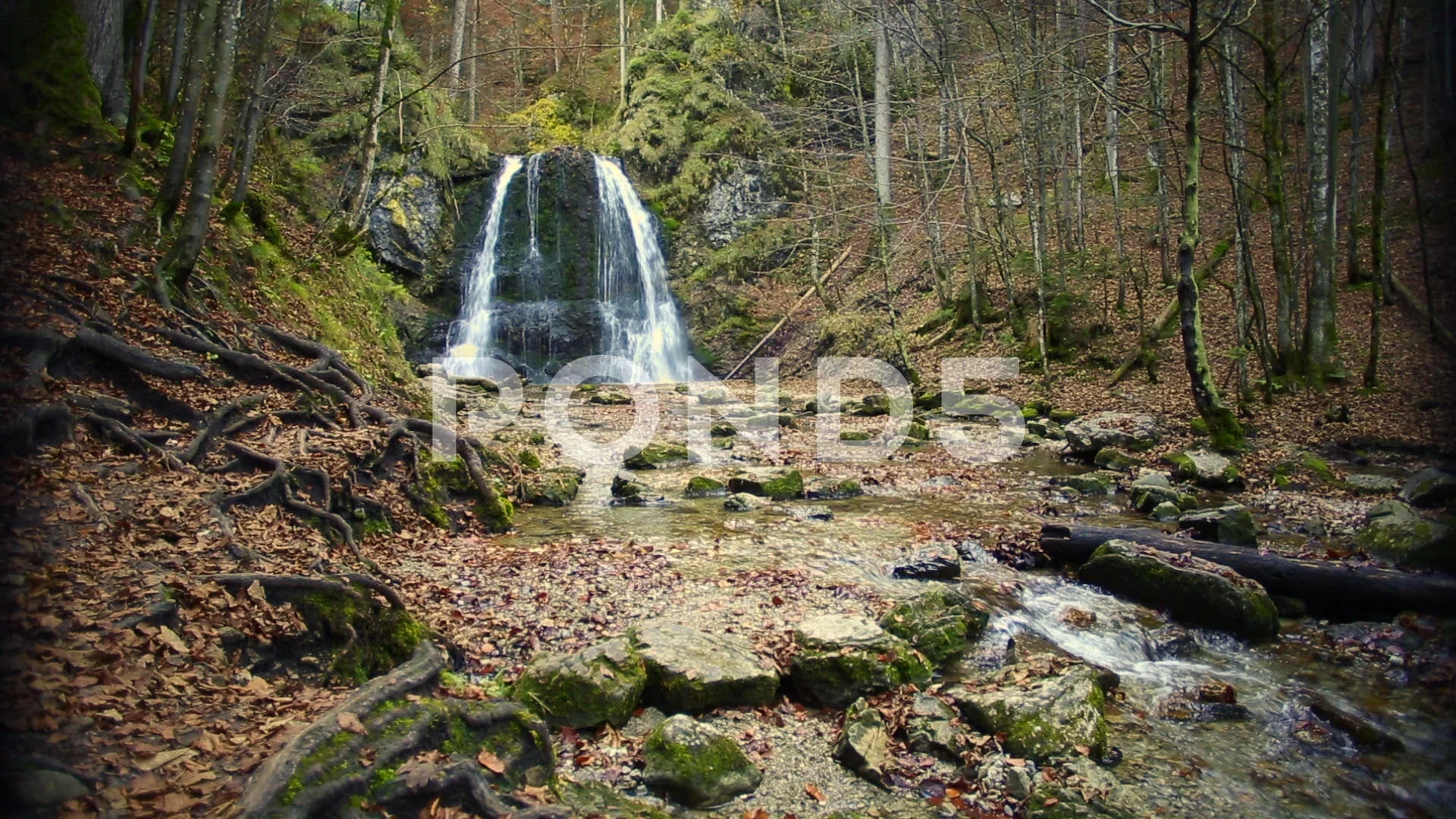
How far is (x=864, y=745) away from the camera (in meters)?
4.41

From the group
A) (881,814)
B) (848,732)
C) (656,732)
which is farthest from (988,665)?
(656,732)

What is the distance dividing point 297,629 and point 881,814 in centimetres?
352

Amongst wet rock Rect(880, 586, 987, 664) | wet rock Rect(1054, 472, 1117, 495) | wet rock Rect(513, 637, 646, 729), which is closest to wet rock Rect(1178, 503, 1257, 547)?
wet rock Rect(1054, 472, 1117, 495)

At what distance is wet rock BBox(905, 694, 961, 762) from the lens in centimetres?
446

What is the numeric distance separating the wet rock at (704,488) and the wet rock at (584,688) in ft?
20.5

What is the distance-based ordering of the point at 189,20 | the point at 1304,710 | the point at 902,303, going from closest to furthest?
the point at 1304,710
the point at 189,20
the point at 902,303

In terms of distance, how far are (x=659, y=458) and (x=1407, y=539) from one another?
1008 cm

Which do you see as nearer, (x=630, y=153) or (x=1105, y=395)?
(x=1105, y=395)

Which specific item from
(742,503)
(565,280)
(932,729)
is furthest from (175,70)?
(565,280)

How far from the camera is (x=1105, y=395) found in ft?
55.1

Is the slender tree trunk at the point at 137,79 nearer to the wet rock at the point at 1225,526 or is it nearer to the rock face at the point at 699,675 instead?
the rock face at the point at 699,675

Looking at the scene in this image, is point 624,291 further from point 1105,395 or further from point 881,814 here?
point 881,814

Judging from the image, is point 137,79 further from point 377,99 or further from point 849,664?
point 849,664

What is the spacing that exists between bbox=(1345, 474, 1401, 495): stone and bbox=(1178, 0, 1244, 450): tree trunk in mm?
1763
